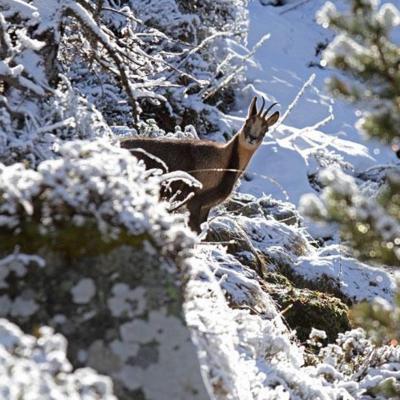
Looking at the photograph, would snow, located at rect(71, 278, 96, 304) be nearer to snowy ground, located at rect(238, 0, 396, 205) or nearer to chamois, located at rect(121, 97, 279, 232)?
chamois, located at rect(121, 97, 279, 232)

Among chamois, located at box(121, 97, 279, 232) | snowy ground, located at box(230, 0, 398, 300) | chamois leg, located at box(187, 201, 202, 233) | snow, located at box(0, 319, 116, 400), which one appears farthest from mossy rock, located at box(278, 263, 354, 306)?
snow, located at box(0, 319, 116, 400)

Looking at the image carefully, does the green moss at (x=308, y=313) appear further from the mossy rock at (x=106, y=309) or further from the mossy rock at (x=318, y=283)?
the mossy rock at (x=106, y=309)

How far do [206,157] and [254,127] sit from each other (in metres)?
1.16

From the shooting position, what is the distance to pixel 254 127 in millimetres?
10586

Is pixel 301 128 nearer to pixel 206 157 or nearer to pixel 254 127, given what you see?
pixel 254 127

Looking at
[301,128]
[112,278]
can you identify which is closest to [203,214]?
[112,278]

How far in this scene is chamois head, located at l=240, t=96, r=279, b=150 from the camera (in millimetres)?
10500

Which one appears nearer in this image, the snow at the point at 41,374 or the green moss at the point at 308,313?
the snow at the point at 41,374

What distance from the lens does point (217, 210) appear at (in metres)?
11.7

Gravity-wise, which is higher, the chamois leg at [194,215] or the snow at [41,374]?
the snow at [41,374]

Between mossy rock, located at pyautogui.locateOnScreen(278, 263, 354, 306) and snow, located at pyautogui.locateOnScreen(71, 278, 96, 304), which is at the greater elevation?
snow, located at pyautogui.locateOnScreen(71, 278, 96, 304)

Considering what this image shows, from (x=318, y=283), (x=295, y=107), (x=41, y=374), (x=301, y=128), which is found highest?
(x=41, y=374)

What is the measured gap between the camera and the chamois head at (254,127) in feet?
34.4

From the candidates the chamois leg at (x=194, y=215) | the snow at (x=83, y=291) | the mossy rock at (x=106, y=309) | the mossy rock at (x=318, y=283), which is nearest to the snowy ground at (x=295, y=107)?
the mossy rock at (x=318, y=283)
